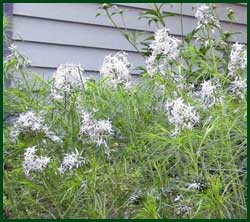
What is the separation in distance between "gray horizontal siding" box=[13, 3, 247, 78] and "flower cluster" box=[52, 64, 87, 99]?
154 cm

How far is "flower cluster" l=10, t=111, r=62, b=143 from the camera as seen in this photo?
2279mm

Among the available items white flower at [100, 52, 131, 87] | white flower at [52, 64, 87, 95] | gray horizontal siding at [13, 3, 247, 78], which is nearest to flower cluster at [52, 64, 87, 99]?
white flower at [52, 64, 87, 95]

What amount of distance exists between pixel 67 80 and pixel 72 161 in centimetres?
36

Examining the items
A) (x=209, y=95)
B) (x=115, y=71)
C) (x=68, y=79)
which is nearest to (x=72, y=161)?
(x=68, y=79)

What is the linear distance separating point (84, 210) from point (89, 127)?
345 mm

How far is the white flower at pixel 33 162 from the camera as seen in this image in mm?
2201

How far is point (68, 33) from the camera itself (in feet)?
13.8

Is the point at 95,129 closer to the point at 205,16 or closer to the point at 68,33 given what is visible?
the point at 205,16

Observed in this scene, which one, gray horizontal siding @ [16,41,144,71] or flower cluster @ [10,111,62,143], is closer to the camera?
flower cluster @ [10,111,62,143]

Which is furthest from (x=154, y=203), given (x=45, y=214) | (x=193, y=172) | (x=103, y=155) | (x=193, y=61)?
(x=193, y=61)

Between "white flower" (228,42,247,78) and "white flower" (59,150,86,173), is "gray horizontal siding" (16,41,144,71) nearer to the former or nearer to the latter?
"white flower" (59,150,86,173)

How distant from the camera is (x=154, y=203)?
6.59 ft

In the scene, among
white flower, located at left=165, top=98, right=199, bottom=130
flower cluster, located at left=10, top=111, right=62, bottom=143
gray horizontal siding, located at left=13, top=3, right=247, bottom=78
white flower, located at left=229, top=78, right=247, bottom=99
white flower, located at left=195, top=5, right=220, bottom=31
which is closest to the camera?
white flower, located at left=165, top=98, right=199, bottom=130

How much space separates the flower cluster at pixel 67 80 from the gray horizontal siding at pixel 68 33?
1.54 metres
